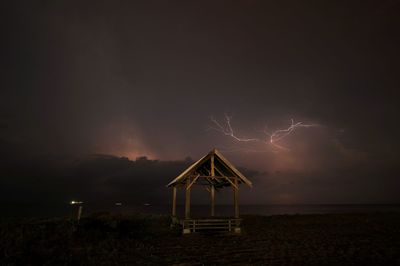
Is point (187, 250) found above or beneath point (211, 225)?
beneath

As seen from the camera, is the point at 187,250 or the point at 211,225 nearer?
the point at 187,250

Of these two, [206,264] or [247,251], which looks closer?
[206,264]

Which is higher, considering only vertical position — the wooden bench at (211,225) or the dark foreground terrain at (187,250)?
the wooden bench at (211,225)

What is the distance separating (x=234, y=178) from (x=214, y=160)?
1.93 meters

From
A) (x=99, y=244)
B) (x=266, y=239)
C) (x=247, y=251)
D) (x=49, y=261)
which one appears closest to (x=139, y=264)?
(x=49, y=261)

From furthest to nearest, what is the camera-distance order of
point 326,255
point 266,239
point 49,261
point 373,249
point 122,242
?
1. point 266,239
2. point 122,242
3. point 373,249
4. point 326,255
5. point 49,261

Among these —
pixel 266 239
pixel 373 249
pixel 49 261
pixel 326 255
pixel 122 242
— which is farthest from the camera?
pixel 266 239

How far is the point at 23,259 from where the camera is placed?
1004cm

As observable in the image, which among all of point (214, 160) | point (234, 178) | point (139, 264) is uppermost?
point (214, 160)

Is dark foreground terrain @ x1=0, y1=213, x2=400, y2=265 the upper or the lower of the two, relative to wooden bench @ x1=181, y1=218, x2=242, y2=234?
lower

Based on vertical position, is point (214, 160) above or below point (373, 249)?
above

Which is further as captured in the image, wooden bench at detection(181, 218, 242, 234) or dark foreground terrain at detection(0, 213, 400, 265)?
wooden bench at detection(181, 218, 242, 234)

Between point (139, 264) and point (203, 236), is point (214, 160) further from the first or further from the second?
point (139, 264)

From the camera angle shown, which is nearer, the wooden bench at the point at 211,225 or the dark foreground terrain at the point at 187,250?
the dark foreground terrain at the point at 187,250
